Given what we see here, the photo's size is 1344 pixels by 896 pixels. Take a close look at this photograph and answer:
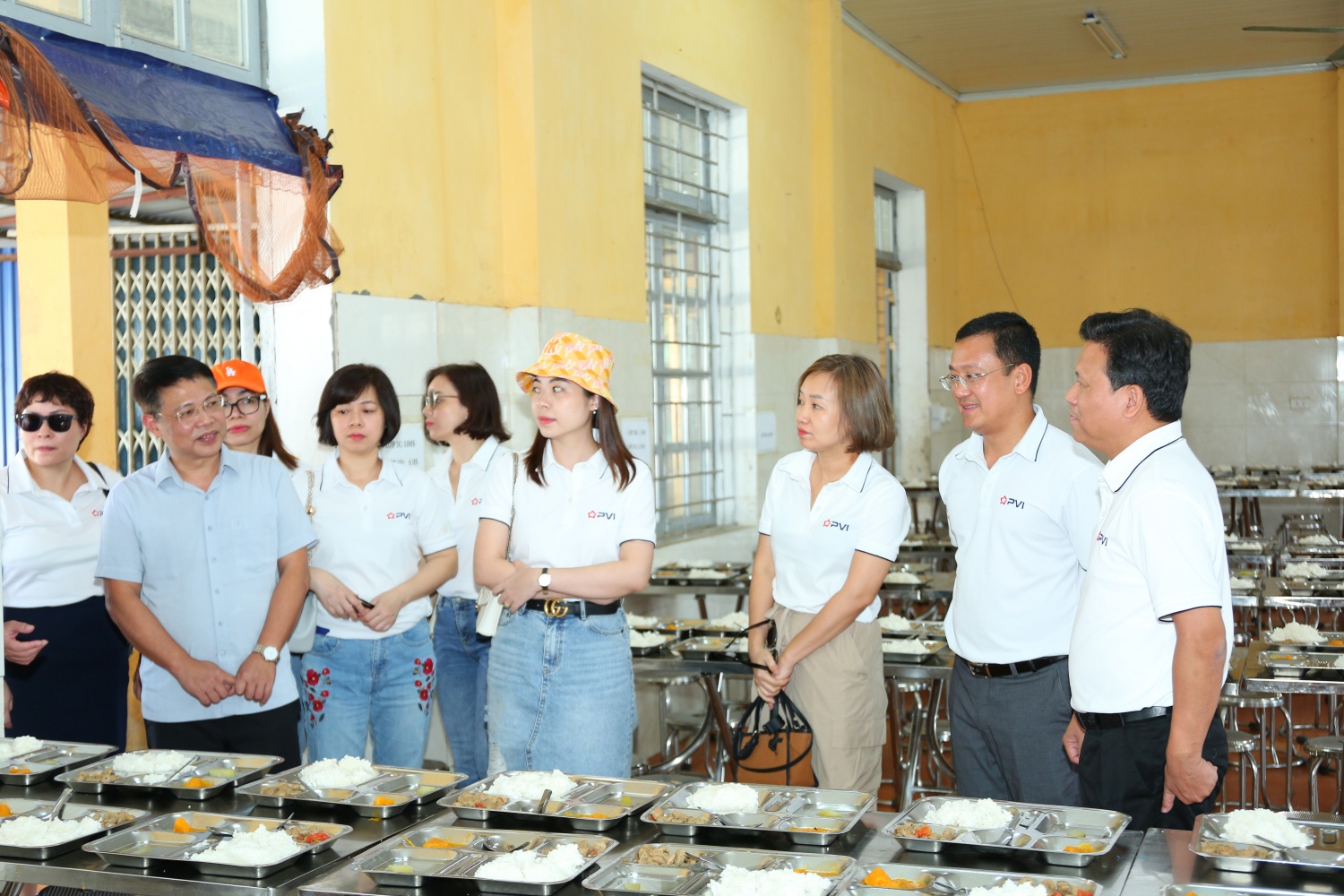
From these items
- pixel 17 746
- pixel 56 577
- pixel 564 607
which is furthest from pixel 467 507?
pixel 17 746

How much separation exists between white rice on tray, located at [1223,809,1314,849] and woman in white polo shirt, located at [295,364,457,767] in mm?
2071

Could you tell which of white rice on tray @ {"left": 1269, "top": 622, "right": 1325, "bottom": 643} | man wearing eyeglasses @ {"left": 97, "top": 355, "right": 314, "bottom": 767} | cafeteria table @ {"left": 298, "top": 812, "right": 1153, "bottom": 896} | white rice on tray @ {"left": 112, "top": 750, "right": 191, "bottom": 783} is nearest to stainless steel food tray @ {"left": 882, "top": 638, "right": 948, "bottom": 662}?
white rice on tray @ {"left": 1269, "top": 622, "right": 1325, "bottom": 643}

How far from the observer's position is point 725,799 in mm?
2066

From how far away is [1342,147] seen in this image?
10.4 m

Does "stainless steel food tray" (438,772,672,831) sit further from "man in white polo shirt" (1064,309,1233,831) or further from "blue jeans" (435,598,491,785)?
"blue jeans" (435,598,491,785)

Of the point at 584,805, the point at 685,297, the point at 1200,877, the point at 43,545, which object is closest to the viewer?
the point at 1200,877

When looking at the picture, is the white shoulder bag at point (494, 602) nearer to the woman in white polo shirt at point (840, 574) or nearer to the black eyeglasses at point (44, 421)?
the woman in white polo shirt at point (840, 574)

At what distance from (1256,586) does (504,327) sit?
307 cm

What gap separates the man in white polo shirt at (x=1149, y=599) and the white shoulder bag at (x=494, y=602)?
1.21m

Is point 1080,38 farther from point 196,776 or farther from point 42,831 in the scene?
point 42,831

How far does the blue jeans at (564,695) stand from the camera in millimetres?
2656

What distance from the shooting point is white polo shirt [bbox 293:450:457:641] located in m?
3.31

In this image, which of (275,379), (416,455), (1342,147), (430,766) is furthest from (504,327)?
(1342,147)

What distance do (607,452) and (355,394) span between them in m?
0.90
